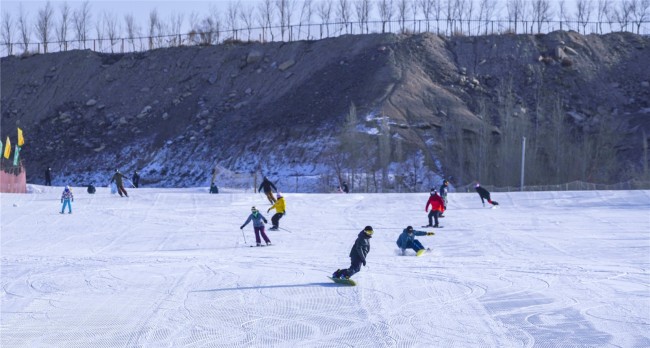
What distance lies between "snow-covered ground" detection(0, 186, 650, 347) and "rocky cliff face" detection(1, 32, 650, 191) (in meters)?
26.6

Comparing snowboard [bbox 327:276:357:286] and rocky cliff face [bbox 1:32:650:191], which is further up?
rocky cliff face [bbox 1:32:650:191]

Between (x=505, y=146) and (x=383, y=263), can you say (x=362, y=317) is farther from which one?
(x=505, y=146)

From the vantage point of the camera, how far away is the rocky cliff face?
64.2m

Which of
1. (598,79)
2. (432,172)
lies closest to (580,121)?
(598,79)

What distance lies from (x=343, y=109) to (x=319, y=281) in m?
50.5

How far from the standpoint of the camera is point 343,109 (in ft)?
231

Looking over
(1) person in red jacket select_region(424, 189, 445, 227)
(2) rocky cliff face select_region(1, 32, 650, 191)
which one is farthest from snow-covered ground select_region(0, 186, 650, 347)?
(2) rocky cliff face select_region(1, 32, 650, 191)

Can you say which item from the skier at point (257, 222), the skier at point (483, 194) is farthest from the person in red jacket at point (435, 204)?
the skier at point (483, 194)

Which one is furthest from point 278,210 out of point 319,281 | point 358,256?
point 358,256

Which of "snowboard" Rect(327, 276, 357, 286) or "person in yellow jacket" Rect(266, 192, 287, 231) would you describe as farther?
"person in yellow jacket" Rect(266, 192, 287, 231)

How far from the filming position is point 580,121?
7112cm

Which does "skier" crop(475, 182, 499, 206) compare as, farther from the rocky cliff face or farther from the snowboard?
the rocky cliff face

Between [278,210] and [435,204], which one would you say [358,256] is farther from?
[435,204]

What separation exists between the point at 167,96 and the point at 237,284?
60877 millimetres
